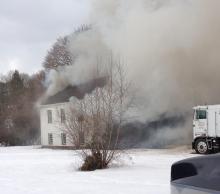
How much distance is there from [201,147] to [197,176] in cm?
1873

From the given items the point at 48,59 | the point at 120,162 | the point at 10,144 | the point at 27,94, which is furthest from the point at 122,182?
the point at 48,59

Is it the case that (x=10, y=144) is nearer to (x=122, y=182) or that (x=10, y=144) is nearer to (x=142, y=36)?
(x=142, y=36)

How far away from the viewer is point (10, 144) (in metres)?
43.2

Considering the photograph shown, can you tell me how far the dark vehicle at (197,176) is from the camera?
298cm

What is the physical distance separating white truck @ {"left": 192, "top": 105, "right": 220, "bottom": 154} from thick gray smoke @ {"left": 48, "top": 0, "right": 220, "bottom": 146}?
487 cm

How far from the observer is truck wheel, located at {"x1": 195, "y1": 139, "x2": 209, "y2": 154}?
69.8 ft

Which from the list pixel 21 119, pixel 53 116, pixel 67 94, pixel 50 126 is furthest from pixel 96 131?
pixel 21 119

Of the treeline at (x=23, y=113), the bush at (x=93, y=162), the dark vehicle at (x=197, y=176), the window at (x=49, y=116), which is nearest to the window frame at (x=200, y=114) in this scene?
the bush at (x=93, y=162)

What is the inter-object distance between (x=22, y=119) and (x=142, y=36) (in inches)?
803

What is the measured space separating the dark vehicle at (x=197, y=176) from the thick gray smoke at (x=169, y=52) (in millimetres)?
22820

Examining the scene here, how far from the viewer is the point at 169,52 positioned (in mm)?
27188

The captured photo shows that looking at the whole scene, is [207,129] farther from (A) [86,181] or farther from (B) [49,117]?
(B) [49,117]

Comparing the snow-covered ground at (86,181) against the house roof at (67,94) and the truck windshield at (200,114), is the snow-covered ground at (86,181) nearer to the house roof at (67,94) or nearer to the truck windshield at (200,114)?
the truck windshield at (200,114)

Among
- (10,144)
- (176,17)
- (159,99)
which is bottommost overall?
(10,144)
